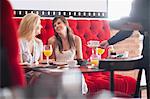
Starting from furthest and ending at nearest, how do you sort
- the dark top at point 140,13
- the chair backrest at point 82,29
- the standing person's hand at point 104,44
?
the chair backrest at point 82,29, the standing person's hand at point 104,44, the dark top at point 140,13

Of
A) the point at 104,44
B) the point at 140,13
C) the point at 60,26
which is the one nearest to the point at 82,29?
the point at 60,26

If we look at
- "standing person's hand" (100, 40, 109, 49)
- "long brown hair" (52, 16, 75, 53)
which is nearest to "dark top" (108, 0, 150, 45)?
"standing person's hand" (100, 40, 109, 49)

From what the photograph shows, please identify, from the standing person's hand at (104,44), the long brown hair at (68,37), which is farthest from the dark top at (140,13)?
the long brown hair at (68,37)

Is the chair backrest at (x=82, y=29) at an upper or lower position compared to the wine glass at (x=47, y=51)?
upper

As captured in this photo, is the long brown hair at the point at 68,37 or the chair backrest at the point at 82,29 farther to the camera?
the chair backrest at the point at 82,29

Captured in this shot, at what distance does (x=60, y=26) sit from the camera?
48.8 inches

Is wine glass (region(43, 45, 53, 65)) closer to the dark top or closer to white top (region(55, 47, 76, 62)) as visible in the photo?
white top (region(55, 47, 76, 62))

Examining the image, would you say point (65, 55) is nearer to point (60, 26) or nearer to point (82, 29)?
point (60, 26)

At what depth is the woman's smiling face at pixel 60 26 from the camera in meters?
1.18

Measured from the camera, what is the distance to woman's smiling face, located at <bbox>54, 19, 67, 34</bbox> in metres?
1.18

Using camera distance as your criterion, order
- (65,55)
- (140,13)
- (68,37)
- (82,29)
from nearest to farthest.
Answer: (140,13), (65,55), (68,37), (82,29)

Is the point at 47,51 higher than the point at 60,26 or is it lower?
lower

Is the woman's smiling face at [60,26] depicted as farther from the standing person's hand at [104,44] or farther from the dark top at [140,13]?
the dark top at [140,13]

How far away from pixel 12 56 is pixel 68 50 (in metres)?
0.79
